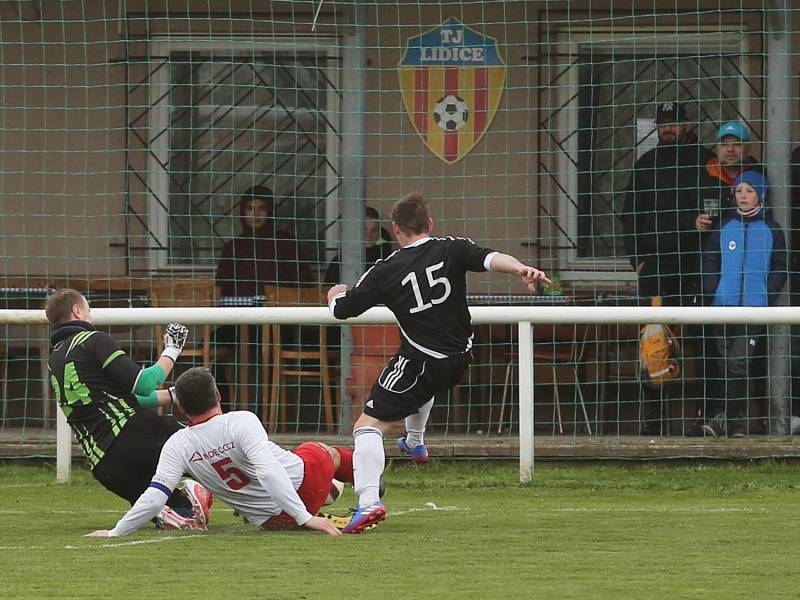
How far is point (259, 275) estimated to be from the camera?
11.8m

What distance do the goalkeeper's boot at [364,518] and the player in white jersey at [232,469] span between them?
10cm

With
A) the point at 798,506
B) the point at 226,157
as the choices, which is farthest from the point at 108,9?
the point at 798,506

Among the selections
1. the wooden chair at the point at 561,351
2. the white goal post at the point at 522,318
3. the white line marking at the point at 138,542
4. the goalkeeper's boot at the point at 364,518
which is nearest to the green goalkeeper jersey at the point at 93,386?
the white line marking at the point at 138,542

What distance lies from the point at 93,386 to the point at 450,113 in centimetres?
572

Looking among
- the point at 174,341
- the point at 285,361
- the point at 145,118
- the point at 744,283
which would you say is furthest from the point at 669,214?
the point at 174,341

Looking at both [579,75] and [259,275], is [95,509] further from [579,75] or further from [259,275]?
[579,75]

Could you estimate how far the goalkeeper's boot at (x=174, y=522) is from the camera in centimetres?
741

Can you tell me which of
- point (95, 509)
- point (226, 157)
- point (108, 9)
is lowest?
point (95, 509)

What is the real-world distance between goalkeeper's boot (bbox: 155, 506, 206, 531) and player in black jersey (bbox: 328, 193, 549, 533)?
2.55 ft

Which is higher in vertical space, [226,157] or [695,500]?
[226,157]

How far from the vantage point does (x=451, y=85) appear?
1277 centimetres

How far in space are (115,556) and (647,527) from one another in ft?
7.73

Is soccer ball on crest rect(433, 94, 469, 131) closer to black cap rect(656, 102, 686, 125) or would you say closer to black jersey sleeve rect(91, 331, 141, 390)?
black cap rect(656, 102, 686, 125)

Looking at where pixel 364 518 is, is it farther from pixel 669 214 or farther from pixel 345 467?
pixel 669 214
